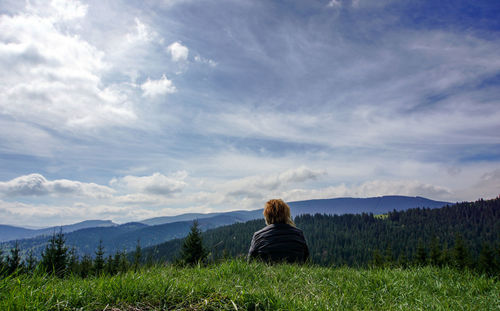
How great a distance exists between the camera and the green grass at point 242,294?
2.80 metres

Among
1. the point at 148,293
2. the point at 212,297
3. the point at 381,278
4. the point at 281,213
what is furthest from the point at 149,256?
the point at 381,278

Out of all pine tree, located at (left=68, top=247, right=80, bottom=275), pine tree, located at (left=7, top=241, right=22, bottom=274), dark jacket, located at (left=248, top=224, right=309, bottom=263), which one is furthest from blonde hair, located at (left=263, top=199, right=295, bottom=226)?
pine tree, located at (left=7, top=241, right=22, bottom=274)

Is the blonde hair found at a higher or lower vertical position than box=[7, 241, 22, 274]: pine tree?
higher

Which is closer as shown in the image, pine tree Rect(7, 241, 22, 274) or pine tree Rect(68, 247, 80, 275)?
pine tree Rect(7, 241, 22, 274)

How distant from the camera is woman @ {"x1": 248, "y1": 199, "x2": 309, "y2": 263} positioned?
718 centimetres

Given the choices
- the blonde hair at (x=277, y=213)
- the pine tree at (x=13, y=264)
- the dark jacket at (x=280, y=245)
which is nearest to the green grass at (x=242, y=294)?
the pine tree at (x=13, y=264)

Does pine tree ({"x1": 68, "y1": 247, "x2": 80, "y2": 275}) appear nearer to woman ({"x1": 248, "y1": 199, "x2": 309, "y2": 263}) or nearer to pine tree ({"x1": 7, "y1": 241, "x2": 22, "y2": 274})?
pine tree ({"x1": 7, "y1": 241, "x2": 22, "y2": 274})

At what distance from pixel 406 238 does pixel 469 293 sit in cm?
23654

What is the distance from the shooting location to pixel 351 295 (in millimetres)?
3592

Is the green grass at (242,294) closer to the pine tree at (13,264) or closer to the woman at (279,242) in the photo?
the pine tree at (13,264)

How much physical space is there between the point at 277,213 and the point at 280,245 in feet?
3.01

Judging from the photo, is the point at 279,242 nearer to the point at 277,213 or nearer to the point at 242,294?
the point at 277,213

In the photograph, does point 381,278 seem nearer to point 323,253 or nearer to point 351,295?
point 351,295

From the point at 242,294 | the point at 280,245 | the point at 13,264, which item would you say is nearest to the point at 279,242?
the point at 280,245
